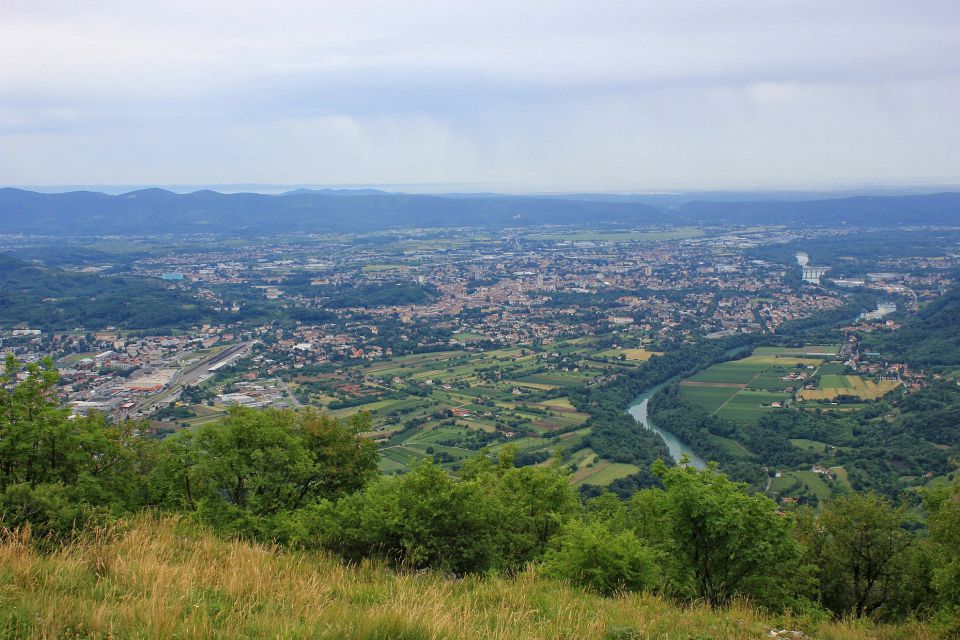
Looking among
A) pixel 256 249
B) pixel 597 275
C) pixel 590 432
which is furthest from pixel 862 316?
pixel 256 249

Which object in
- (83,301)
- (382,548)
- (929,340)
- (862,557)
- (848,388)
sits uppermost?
(382,548)

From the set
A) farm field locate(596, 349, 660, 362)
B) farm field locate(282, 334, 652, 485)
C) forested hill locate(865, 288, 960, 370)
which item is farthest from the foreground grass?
forested hill locate(865, 288, 960, 370)

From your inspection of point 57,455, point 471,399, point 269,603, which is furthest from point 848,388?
point 269,603

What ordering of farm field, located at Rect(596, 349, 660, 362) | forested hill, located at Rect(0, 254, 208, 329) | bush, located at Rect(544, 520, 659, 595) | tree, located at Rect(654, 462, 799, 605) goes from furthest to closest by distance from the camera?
forested hill, located at Rect(0, 254, 208, 329)
farm field, located at Rect(596, 349, 660, 362)
tree, located at Rect(654, 462, 799, 605)
bush, located at Rect(544, 520, 659, 595)

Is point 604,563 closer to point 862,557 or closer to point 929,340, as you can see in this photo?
point 862,557

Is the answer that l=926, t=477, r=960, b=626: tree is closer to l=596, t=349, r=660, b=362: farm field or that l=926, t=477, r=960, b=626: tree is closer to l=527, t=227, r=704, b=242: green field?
l=596, t=349, r=660, b=362: farm field

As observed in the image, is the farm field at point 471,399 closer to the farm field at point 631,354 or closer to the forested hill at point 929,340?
the farm field at point 631,354

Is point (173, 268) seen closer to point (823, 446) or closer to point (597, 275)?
point (597, 275)
